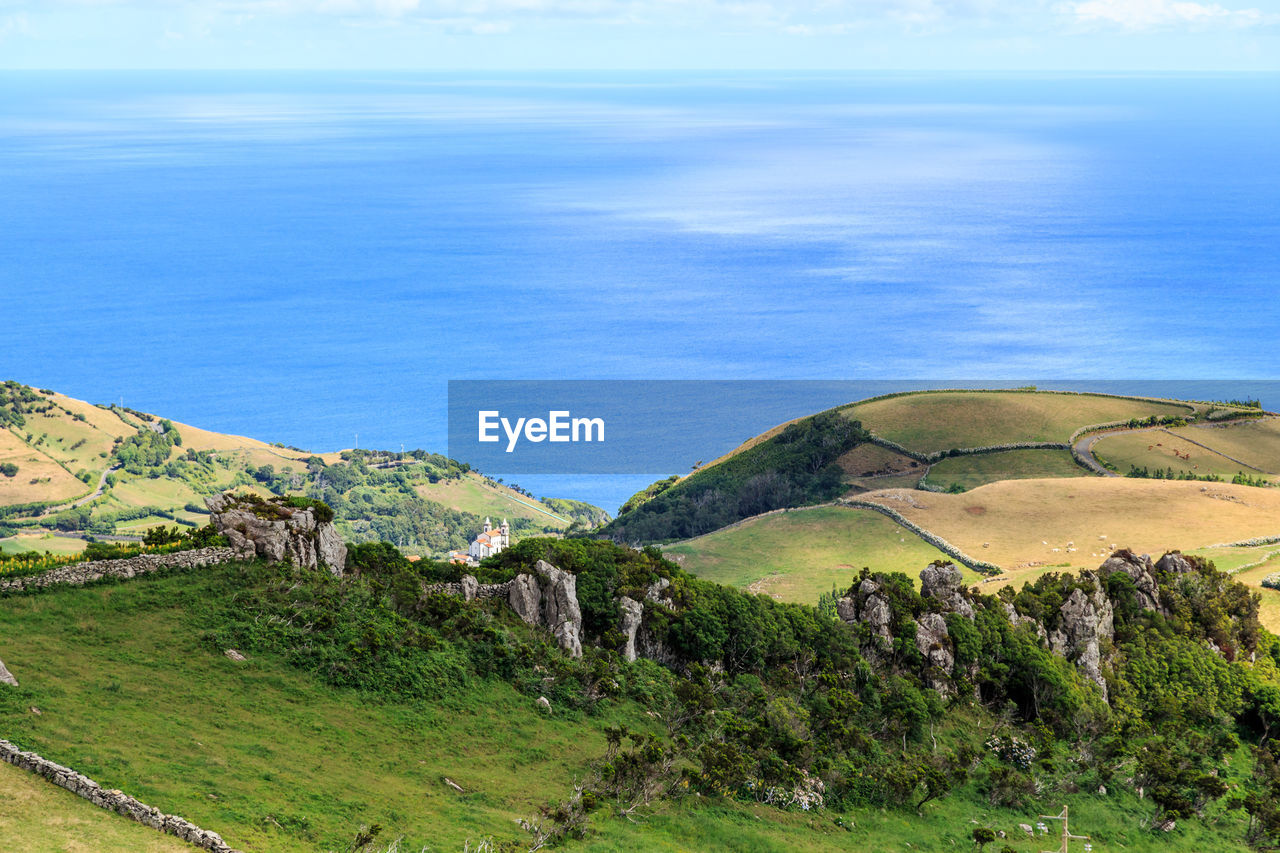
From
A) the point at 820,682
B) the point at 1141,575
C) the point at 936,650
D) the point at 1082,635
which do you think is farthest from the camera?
the point at 1141,575

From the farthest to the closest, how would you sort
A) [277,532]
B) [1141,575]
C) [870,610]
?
[1141,575]
[870,610]
[277,532]

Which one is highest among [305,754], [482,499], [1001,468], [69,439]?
[69,439]

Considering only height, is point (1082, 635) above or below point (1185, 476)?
below

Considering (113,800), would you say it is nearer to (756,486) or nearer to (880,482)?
(756,486)

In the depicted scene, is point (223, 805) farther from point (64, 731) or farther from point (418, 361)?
point (418, 361)

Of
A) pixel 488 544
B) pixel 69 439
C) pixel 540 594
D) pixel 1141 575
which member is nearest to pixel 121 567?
pixel 540 594

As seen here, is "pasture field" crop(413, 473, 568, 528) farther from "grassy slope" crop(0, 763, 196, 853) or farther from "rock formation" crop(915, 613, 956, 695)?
"grassy slope" crop(0, 763, 196, 853)
